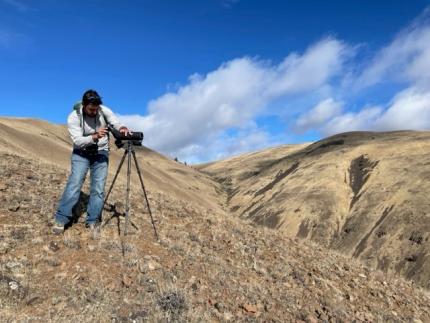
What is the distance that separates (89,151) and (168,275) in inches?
137

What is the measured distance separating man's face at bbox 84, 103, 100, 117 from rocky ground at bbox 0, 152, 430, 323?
112 inches

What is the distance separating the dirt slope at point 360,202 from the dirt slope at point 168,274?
42923 millimetres

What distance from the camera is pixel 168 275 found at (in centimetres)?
985

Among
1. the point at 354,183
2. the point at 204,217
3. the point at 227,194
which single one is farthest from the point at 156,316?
the point at 227,194

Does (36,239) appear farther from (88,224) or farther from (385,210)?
(385,210)

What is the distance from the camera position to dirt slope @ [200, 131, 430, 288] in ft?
201

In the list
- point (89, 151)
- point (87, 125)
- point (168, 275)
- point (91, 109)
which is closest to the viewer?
point (168, 275)

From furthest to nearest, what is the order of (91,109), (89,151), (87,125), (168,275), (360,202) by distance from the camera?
(360,202)
(89,151)
(87,125)
(91,109)
(168,275)

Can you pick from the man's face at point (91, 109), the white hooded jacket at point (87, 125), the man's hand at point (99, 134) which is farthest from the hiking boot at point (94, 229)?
the man's face at point (91, 109)

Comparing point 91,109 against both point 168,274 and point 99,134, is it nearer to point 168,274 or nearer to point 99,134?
point 99,134

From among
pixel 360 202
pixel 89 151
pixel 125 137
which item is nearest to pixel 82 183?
pixel 89 151

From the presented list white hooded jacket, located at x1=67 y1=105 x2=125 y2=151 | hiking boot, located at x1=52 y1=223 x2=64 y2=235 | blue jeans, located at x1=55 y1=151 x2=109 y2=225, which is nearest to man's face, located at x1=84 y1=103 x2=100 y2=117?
white hooded jacket, located at x1=67 y1=105 x2=125 y2=151

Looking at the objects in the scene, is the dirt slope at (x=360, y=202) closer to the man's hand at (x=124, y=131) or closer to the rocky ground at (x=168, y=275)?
the rocky ground at (x=168, y=275)

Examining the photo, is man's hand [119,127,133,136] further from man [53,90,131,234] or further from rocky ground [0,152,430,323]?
rocky ground [0,152,430,323]
